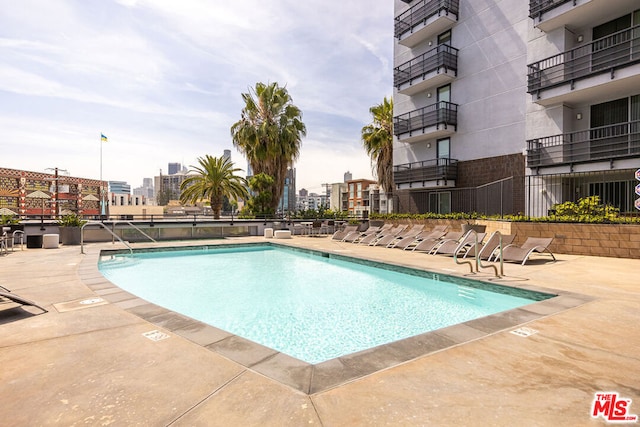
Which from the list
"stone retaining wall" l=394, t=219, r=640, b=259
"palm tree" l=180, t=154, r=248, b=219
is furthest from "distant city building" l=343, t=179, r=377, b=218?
→ "stone retaining wall" l=394, t=219, r=640, b=259

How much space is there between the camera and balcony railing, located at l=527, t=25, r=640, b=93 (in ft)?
41.6

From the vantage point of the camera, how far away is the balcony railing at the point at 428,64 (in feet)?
64.4

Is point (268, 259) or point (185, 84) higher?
point (185, 84)

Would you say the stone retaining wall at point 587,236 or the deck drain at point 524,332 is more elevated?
the stone retaining wall at point 587,236

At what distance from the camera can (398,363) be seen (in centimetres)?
297

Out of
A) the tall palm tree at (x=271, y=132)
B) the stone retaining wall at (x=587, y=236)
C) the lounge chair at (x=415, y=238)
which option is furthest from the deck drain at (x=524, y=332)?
the tall palm tree at (x=271, y=132)

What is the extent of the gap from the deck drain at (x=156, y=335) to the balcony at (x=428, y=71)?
21119 mm

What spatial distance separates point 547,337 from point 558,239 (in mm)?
9396

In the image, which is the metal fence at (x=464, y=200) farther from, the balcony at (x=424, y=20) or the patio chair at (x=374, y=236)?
the balcony at (x=424, y=20)

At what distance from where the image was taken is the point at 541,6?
14.8 meters

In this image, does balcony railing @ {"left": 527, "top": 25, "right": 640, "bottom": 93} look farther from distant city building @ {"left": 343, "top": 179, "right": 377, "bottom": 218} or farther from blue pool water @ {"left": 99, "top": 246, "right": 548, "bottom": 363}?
distant city building @ {"left": 343, "top": 179, "right": 377, "bottom": 218}

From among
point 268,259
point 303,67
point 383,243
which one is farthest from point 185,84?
point 383,243

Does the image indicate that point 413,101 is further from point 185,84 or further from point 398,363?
point 398,363

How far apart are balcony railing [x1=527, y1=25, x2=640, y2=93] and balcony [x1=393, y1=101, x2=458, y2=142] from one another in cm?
471
